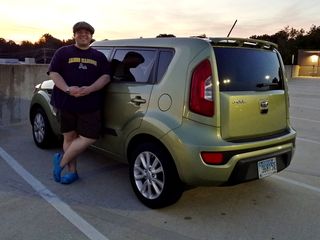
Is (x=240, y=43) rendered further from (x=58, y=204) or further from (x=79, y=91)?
(x=58, y=204)

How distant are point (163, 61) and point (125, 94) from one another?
24.4 inches

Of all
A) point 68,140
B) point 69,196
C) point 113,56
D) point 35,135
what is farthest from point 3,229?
point 35,135

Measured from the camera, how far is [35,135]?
20.1 ft

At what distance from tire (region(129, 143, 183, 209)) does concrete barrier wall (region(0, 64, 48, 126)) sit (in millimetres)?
5121

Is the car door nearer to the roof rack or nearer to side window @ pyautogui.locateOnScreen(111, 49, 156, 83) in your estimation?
side window @ pyautogui.locateOnScreen(111, 49, 156, 83)

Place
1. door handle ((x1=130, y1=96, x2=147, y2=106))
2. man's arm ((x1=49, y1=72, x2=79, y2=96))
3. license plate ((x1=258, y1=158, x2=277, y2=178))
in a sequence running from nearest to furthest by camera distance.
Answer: license plate ((x1=258, y1=158, x2=277, y2=178)) < door handle ((x1=130, y1=96, x2=147, y2=106)) < man's arm ((x1=49, y1=72, x2=79, y2=96))

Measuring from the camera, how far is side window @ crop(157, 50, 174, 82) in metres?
3.70

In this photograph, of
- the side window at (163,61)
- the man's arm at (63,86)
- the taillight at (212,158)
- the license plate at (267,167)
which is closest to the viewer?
the taillight at (212,158)

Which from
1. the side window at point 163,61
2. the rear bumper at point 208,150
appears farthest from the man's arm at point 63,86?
the rear bumper at point 208,150

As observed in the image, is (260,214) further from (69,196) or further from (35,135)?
(35,135)

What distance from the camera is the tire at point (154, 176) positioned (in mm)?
3625

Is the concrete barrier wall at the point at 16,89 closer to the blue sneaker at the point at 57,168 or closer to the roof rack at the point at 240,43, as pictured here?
the blue sneaker at the point at 57,168

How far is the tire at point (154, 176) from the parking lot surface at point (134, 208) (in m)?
0.13

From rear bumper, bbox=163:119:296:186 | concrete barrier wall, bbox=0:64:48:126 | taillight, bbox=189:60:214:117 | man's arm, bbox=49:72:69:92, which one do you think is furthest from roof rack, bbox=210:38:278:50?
concrete barrier wall, bbox=0:64:48:126
